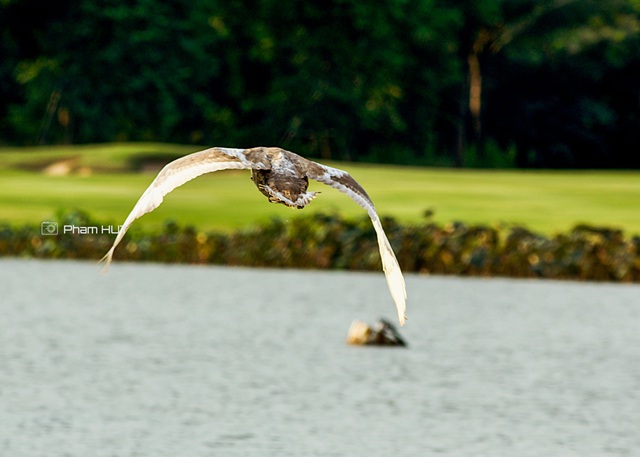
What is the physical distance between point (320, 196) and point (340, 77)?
1447 cm

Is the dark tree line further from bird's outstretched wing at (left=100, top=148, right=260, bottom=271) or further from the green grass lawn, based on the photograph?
bird's outstretched wing at (left=100, top=148, right=260, bottom=271)

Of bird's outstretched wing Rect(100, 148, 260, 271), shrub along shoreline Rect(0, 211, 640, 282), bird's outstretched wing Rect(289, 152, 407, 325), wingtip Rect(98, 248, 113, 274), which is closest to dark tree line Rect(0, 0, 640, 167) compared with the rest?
shrub along shoreline Rect(0, 211, 640, 282)

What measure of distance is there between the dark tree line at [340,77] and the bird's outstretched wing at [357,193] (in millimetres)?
37252

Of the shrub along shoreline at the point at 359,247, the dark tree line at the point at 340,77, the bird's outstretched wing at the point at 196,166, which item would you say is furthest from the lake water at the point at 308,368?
the dark tree line at the point at 340,77

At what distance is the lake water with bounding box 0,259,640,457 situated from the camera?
11734mm

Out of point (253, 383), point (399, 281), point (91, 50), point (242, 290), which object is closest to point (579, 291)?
point (242, 290)

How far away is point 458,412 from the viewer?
12859 mm

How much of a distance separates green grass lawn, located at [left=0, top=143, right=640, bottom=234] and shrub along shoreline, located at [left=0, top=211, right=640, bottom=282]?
1699 millimetres

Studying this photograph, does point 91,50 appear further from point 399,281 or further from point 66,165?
point 399,281

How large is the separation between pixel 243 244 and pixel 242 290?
212 cm

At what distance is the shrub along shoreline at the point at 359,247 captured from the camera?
20.9m

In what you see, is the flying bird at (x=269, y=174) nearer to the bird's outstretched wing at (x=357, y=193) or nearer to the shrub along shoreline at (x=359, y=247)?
the bird's outstretched wing at (x=357, y=193)

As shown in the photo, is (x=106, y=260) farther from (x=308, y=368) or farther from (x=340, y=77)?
(x=340, y=77)

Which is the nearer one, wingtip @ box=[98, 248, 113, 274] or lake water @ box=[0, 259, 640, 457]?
wingtip @ box=[98, 248, 113, 274]
